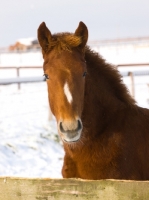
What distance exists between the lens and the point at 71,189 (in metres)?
2.17

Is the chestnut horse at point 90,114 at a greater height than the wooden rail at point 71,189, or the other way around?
the chestnut horse at point 90,114

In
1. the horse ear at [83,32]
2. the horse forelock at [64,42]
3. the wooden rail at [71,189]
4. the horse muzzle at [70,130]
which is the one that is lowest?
the wooden rail at [71,189]

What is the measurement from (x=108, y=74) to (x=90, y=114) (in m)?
0.51

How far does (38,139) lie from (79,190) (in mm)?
6736

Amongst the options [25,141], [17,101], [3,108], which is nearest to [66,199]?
[25,141]

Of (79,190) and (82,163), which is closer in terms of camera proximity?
(79,190)

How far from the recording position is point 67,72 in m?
3.26

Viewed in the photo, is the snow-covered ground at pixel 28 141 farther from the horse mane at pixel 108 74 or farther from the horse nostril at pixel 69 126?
the horse nostril at pixel 69 126

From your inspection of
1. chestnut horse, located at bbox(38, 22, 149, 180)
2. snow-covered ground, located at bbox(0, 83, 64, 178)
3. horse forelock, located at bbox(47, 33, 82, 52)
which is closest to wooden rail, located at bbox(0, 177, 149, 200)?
chestnut horse, located at bbox(38, 22, 149, 180)

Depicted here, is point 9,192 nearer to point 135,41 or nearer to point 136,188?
point 136,188

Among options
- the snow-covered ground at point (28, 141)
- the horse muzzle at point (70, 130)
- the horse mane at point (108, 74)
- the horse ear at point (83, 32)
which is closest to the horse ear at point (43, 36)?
the horse ear at point (83, 32)

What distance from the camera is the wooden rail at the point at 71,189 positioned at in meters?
2.11

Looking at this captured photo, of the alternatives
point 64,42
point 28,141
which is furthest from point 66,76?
point 28,141

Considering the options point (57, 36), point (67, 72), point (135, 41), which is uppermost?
point (135, 41)
